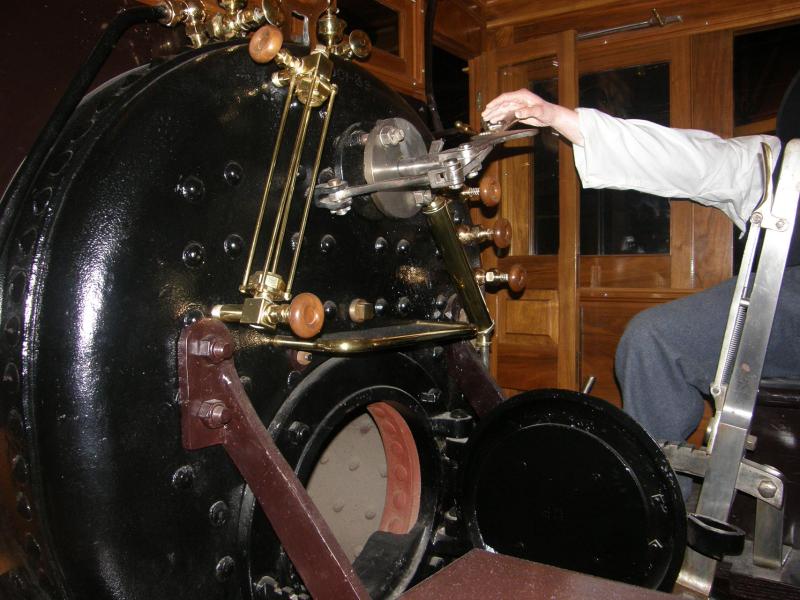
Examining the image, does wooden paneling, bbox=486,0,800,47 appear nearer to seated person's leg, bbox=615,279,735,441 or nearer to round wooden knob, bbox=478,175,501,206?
seated person's leg, bbox=615,279,735,441

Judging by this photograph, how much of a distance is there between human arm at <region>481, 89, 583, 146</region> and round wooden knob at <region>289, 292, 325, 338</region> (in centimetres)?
85

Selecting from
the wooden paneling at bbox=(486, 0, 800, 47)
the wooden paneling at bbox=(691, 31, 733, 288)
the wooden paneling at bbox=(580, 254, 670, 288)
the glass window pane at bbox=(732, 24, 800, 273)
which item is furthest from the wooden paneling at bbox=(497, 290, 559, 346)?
the wooden paneling at bbox=(486, 0, 800, 47)

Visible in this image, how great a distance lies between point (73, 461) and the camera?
3.11 ft

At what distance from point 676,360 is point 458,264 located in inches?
27.6

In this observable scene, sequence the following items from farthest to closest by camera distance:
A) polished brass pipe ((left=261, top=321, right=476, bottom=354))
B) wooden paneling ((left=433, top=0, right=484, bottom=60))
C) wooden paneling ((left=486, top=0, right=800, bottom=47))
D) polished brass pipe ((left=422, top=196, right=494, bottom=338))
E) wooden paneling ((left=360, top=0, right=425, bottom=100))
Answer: wooden paneling ((left=433, top=0, right=484, bottom=60))
wooden paneling ((left=486, top=0, right=800, bottom=47))
wooden paneling ((left=360, top=0, right=425, bottom=100))
polished brass pipe ((left=422, top=196, right=494, bottom=338))
polished brass pipe ((left=261, top=321, right=476, bottom=354))

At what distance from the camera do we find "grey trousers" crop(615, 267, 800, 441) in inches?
68.4

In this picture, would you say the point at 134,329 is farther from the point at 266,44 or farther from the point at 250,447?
the point at 266,44

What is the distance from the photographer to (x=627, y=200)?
2990 millimetres

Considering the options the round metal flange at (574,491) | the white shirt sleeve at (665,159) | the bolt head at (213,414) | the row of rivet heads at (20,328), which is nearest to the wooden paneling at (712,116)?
the white shirt sleeve at (665,159)

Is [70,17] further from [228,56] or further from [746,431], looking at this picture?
[746,431]

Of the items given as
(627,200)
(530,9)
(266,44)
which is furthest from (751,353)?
(530,9)

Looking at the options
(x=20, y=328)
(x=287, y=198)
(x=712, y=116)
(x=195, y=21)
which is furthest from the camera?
(x=712, y=116)

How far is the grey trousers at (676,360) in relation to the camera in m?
1.74

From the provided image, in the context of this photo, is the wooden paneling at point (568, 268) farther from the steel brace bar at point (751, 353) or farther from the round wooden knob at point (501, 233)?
the steel brace bar at point (751, 353)
